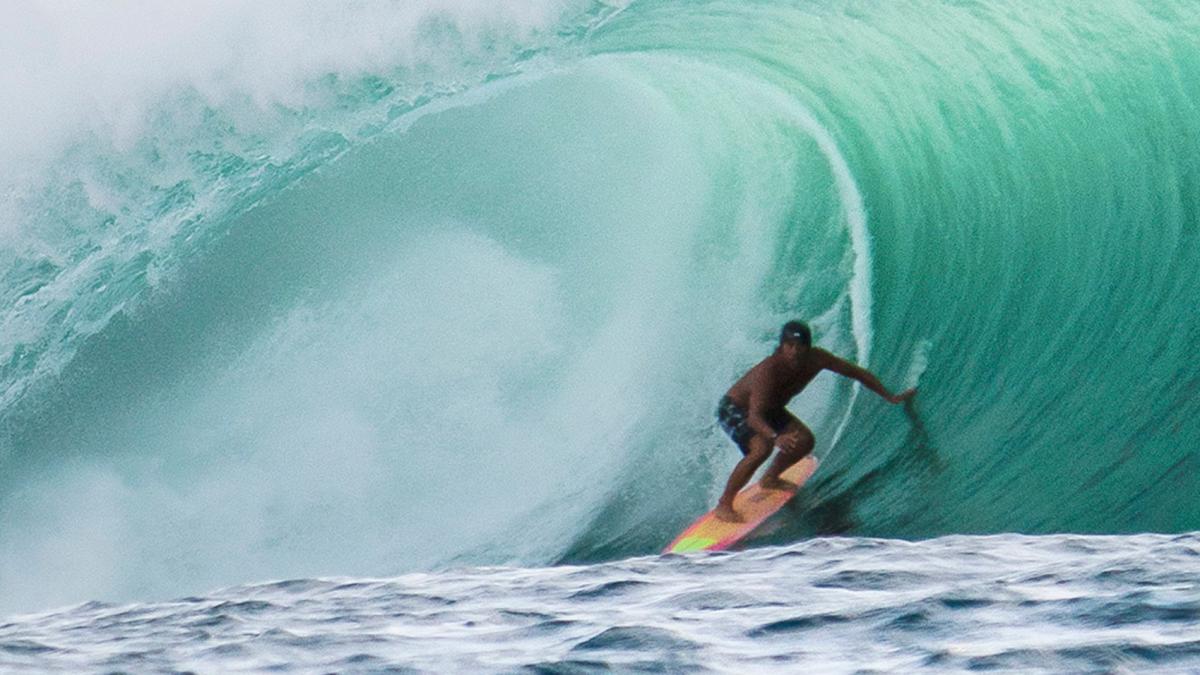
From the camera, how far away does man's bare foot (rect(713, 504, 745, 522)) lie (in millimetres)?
4438

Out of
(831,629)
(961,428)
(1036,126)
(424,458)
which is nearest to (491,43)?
(424,458)

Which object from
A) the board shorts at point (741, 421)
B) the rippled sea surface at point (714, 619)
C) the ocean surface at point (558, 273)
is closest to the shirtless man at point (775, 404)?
the board shorts at point (741, 421)

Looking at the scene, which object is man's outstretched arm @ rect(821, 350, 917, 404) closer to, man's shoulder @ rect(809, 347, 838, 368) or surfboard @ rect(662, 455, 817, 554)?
man's shoulder @ rect(809, 347, 838, 368)

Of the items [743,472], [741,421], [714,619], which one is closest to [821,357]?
[741,421]

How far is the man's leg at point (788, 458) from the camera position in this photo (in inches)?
171

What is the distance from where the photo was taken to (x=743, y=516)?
175 inches

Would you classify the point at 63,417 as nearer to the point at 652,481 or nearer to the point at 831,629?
the point at 652,481

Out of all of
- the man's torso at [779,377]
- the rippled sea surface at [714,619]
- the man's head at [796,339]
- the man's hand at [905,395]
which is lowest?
the rippled sea surface at [714,619]

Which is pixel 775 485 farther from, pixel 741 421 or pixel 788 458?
pixel 741 421

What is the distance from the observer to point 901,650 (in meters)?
1.53

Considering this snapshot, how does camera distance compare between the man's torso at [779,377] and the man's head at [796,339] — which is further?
the man's torso at [779,377]

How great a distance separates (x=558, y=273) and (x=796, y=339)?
254 centimetres

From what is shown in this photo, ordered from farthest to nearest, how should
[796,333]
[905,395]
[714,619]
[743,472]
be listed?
1. [905,395]
2. [743,472]
3. [796,333]
4. [714,619]

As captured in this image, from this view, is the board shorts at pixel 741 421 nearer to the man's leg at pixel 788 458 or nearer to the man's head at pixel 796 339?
the man's leg at pixel 788 458
